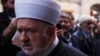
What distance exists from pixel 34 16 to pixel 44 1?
0.58 feet

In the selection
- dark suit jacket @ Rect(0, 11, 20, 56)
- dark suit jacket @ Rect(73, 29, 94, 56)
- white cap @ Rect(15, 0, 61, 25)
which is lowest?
dark suit jacket @ Rect(73, 29, 94, 56)

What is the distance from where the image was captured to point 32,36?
105 inches

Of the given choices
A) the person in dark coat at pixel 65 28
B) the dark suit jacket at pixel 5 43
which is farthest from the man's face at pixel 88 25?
the dark suit jacket at pixel 5 43

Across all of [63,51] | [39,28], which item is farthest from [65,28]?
[39,28]

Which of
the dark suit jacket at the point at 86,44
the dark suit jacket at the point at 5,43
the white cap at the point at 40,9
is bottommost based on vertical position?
the dark suit jacket at the point at 86,44

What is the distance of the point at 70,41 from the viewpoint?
5164mm

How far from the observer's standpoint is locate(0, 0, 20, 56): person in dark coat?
3752mm

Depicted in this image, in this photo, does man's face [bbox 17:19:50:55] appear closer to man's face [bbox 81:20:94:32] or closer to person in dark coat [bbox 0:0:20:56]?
person in dark coat [bbox 0:0:20:56]

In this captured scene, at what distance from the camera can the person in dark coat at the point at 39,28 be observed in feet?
8.80

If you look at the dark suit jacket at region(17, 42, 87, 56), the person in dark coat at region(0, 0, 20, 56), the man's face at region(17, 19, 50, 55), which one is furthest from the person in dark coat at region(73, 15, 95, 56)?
the man's face at region(17, 19, 50, 55)

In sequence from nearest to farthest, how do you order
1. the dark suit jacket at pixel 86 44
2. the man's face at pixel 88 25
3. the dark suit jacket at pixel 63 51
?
the dark suit jacket at pixel 63 51 < the dark suit jacket at pixel 86 44 < the man's face at pixel 88 25

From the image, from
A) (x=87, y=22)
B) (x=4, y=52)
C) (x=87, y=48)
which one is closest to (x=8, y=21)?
(x=4, y=52)

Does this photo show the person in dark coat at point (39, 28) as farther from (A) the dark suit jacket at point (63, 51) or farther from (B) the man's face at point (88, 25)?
(B) the man's face at point (88, 25)

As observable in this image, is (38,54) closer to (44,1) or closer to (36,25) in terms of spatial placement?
(36,25)
